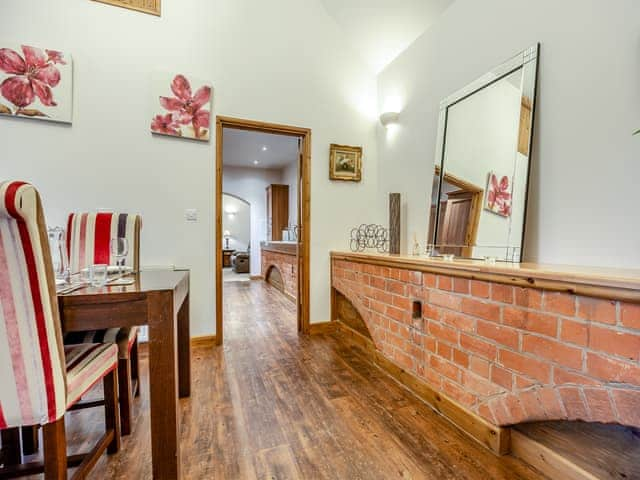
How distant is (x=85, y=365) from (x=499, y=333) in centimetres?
167

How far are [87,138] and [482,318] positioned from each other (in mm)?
3033

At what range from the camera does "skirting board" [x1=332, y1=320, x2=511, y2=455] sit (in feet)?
4.48

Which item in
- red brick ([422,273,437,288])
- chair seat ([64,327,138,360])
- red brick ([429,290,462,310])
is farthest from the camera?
red brick ([422,273,437,288])

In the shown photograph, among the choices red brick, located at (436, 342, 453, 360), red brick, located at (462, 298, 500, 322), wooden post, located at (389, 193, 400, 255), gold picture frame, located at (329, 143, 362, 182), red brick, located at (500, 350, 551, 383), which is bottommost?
red brick, located at (436, 342, 453, 360)

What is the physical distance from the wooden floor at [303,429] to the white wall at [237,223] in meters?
8.25

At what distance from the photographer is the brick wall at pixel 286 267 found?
4.52 m

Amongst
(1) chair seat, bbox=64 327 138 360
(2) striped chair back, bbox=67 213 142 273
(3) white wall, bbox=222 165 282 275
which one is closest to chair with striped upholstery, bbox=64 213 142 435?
(2) striped chair back, bbox=67 213 142 273

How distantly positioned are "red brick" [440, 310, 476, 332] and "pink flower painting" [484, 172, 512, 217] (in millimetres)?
A: 710

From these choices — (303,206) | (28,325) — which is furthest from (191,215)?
(28,325)

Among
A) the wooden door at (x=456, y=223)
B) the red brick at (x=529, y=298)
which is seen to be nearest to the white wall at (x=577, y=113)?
the wooden door at (x=456, y=223)

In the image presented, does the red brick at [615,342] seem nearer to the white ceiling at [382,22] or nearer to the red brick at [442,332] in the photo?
the red brick at [442,332]

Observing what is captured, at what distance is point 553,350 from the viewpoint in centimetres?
112

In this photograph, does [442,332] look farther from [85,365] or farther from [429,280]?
[85,365]

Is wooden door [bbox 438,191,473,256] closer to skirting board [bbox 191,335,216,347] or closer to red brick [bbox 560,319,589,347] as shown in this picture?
red brick [bbox 560,319,589,347]
